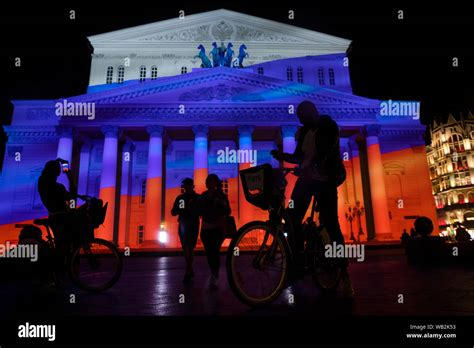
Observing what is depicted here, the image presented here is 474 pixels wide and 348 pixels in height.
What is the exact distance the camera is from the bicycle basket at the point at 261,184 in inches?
139

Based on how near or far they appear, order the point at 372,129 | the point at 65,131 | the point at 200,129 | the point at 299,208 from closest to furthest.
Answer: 1. the point at 299,208
2. the point at 65,131
3. the point at 200,129
4. the point at 372,129

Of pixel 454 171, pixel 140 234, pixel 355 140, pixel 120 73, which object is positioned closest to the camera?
pixel 140 234

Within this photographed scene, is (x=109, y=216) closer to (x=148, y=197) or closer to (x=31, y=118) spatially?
(x=148, y=197)

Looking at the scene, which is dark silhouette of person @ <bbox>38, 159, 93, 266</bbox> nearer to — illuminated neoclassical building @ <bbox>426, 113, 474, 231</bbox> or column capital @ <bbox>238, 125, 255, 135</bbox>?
column capital @ <bbox>238, 125, 255, 135</bbox>

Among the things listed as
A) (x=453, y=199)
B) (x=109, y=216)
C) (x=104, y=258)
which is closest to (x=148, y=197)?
(x=109, y=216)

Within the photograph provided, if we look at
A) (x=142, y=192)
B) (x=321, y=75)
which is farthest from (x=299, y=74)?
(x=142, y=192)

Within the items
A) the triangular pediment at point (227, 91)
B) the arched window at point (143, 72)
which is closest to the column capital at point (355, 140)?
the triangular pediment at point (227, 91)

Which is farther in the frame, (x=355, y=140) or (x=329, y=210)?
(x=355, y=140)

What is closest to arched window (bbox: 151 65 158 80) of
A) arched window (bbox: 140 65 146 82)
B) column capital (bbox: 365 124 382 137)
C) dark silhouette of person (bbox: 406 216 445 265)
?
arched window (bbox: 140 65 146 82)

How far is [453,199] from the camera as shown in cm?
6425

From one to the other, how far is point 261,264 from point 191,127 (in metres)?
24.4

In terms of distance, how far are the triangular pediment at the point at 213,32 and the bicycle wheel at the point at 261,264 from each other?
35.1m

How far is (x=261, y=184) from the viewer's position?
3529 mm

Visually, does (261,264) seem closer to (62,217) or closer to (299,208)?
(299,208)
